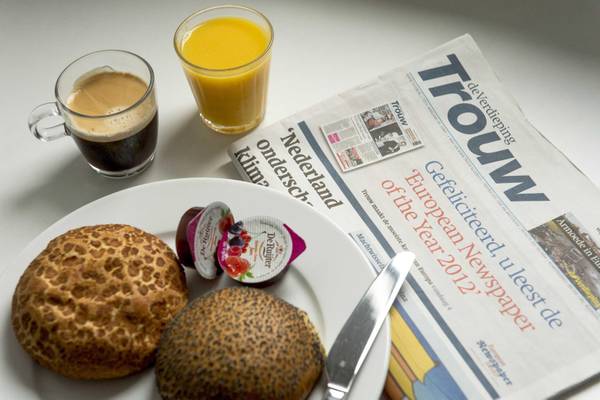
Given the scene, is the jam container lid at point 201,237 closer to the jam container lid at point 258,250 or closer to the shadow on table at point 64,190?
the jam container lid at point 258,250

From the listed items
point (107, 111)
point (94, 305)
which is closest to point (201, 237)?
point (94, 305)

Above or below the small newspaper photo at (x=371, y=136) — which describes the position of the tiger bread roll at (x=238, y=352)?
below

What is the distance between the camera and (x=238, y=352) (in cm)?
72

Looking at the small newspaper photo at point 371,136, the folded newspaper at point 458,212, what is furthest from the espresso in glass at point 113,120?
the small newspaper photo at point 371,136

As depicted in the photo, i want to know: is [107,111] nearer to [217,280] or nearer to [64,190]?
[64,190]

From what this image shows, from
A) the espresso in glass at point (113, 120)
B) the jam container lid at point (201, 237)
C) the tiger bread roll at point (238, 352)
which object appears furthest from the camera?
the espresso in glass at point (113, 120)

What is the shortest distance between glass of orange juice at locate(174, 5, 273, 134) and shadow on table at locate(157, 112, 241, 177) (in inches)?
0.7

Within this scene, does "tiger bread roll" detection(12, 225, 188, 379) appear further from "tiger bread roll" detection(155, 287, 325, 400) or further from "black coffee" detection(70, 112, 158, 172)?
"black coffee" detection(70, 112, 158, 172)

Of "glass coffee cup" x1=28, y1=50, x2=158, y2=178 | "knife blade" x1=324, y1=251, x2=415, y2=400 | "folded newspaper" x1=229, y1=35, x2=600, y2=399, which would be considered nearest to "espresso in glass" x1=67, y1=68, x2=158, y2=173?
"glass coffee cup" x1=28, y1=50, x2=158, y2=178

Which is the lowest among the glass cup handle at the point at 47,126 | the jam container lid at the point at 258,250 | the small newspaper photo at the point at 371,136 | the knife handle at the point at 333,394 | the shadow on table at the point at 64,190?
the shadow on table at the point at 64,190

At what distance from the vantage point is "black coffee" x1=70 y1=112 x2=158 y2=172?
3.12 ft

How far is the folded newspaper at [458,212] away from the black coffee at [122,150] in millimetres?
123

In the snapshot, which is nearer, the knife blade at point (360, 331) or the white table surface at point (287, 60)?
the knife blade at point (360, 331)

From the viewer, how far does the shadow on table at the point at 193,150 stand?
3.40 ft
